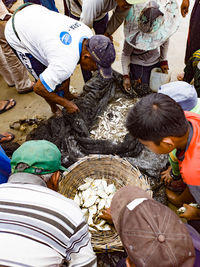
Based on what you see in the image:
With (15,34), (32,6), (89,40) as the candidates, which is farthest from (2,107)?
(89,40)

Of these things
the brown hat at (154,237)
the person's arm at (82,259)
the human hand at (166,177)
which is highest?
the brown hat at (154,237)

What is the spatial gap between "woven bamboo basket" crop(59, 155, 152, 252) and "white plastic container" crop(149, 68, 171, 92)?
Answer: 1.39m

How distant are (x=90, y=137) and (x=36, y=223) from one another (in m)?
1.51

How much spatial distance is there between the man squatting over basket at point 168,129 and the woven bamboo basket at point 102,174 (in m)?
0.54

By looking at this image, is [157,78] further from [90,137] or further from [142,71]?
[90,137]

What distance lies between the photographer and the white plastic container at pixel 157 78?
8.82 feet

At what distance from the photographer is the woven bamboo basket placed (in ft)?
5.76

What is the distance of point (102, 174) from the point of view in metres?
2.09

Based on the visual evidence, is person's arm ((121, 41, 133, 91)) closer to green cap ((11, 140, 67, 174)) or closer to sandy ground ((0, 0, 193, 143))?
sandy ground ((0, 0, 193, 143))

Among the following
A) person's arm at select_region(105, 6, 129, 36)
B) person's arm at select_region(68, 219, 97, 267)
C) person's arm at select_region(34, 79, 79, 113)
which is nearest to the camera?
person's arm at select_region(68, 219, 97, 267)

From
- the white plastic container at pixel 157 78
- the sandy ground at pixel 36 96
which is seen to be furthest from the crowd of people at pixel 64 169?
the sandy ground at pixel 36 96

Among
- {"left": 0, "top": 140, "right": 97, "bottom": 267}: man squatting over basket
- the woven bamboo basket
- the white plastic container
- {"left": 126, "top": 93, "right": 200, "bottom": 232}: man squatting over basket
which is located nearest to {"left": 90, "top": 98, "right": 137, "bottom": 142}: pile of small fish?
the white plastic container

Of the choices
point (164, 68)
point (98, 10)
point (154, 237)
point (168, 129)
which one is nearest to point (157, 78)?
point (164, 68)

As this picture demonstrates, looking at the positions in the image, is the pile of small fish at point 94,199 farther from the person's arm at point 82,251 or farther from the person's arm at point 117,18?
the person's arm at point 117,18
